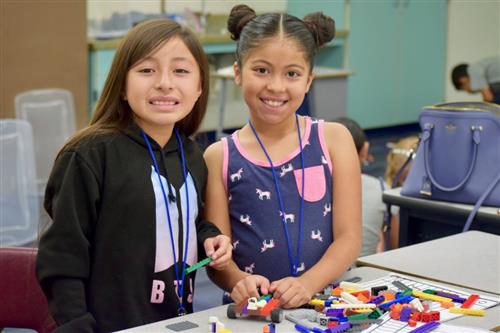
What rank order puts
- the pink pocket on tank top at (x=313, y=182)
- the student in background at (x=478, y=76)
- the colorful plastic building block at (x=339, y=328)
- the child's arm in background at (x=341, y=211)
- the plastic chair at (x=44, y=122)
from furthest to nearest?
the student in background at (x=478, y=76), the plastic chair at (x=44, y=122), the pink pocket on tank top at (x=313, y=182), the child's arm in background at (x=341, y=211), the colorful plastic building block at (x=339, y=328)

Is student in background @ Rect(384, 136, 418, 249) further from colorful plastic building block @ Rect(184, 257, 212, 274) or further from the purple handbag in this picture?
colorful plastic building block @ Rect(184, 257, 212, 274)

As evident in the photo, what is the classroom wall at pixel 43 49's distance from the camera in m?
5.47

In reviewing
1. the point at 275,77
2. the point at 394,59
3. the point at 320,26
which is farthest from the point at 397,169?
the point at 394,59

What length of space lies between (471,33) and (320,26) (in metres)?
7.63

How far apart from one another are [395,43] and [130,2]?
325cm

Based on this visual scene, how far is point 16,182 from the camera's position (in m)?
4.63

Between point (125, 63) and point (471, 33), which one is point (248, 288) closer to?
point (125, 63)

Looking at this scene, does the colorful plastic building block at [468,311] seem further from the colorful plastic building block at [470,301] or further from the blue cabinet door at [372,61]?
the blue cabinet door at [372,61]

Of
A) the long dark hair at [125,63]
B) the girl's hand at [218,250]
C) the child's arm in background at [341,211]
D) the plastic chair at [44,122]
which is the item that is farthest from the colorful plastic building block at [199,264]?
the plastic chair at [44,122]

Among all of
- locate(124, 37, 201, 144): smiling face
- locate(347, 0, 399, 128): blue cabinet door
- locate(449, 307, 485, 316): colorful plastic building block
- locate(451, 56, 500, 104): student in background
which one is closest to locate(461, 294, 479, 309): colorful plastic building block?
locate(449, 307, 485, 316): colorful plastic building block

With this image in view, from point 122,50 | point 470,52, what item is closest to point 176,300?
point 122,50

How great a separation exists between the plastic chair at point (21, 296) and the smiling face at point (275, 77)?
64 centimetres

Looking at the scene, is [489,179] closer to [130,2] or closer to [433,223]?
[433,223]

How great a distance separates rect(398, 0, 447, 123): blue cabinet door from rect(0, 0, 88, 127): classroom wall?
13.5 ft
